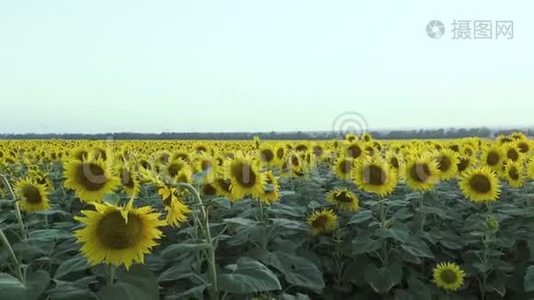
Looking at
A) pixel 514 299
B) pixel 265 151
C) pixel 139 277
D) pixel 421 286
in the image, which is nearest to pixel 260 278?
pixel 139 277

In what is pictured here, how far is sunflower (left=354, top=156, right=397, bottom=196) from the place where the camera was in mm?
5242

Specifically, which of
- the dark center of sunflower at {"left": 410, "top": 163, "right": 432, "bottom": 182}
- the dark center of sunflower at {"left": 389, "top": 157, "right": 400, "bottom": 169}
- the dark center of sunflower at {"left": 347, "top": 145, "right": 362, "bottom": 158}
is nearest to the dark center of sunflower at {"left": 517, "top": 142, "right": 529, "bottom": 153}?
the dark center of sunflower at {"left": 347, "top": 145, "right": 362, "bottom": 158}

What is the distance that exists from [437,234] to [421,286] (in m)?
0.64

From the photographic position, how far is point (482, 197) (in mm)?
5473

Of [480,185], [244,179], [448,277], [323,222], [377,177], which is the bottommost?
[448,277]

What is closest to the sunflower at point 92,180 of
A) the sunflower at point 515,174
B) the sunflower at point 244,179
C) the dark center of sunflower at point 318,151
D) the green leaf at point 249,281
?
the sunflower at point 244,179

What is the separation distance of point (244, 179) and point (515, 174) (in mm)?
3323

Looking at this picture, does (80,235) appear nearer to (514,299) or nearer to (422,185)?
(422,185)

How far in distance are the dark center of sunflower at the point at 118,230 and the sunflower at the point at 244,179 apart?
1474 mm

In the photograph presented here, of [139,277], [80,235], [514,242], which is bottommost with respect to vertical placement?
[514,242]

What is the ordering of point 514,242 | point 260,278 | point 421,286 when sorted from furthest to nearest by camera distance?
point 514,242 < point 421,286 < point 260,278

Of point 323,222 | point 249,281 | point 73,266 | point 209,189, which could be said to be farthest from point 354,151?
point 73,266

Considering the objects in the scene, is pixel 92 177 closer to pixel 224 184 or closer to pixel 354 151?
pixel 224 184

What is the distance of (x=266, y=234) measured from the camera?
435 cm
